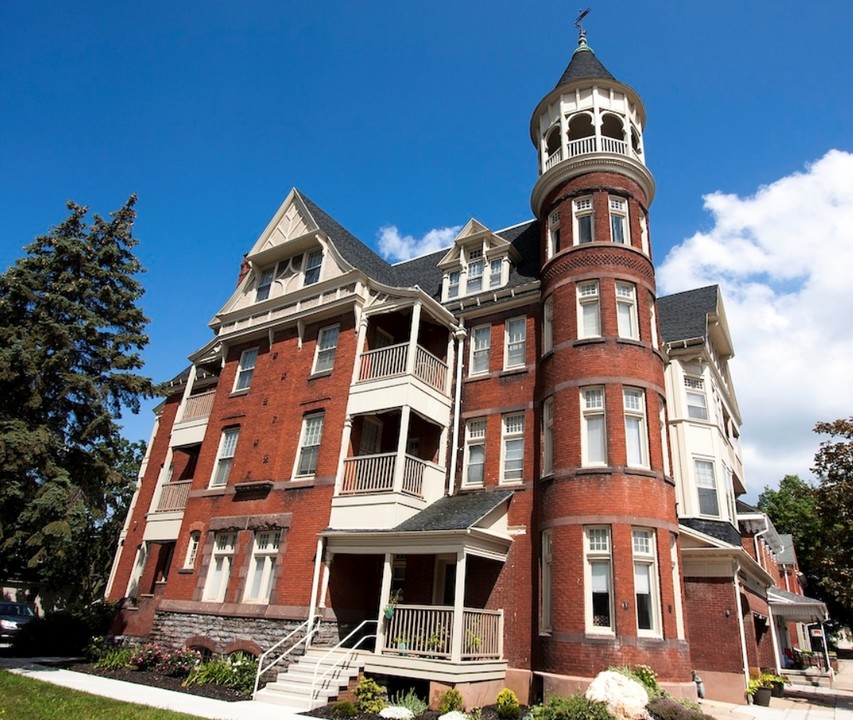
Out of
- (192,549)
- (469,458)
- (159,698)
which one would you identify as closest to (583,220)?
(469,458)

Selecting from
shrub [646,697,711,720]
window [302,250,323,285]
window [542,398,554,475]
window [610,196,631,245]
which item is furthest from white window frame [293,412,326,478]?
shrub [646,697,711,720]

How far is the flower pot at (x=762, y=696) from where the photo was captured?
16719mm

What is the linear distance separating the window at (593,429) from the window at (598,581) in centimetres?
195

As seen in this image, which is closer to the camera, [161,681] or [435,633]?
[435,633]

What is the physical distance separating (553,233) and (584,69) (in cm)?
705

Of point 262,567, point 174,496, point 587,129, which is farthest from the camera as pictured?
point 174,496

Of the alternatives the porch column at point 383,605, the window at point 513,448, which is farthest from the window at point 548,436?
the porch column at point 383,605

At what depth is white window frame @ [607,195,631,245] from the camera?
19609mm

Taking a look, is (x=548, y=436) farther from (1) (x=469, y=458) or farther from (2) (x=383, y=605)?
(2) (x=383, y=605)

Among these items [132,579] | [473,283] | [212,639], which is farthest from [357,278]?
[132,579]

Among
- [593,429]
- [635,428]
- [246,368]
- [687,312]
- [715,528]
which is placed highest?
[687,312]

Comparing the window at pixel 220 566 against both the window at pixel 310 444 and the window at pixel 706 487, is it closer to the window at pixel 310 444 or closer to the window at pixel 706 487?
the window at pixel 310 444

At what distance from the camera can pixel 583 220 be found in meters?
20.1

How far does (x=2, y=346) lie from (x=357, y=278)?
36.4 ft
